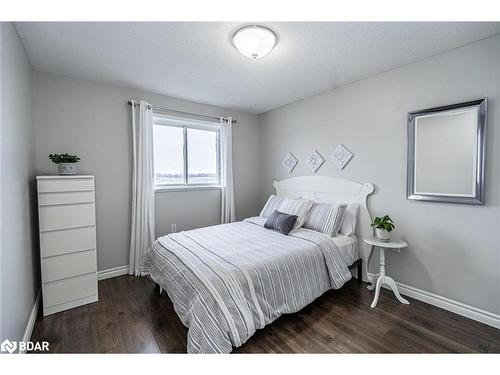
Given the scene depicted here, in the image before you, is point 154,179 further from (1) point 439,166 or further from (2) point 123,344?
(1) point 439,166

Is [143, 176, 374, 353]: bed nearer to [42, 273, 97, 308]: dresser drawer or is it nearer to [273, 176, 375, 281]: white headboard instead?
[273, 176, 375, 281]: white headboard

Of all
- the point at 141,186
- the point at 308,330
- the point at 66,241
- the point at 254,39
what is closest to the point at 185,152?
the point at 141,186

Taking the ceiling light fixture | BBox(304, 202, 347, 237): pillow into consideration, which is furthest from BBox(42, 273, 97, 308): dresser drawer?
the ceiling light fixture

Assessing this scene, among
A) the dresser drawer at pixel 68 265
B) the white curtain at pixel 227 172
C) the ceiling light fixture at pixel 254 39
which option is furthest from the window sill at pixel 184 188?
the ceiling light fixture at pixel 254 39

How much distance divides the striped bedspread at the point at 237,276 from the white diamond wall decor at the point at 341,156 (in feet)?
3.35

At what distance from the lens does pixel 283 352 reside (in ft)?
5.08

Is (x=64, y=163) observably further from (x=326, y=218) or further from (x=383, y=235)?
(x=383, y=235)

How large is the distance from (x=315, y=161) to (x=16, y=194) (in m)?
3.16

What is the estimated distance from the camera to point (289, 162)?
12.0 ft

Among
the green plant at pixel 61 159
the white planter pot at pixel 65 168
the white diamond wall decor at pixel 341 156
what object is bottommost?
the white planter pot at pixel 65 168

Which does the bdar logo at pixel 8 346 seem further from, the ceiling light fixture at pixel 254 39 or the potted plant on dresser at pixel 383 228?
the potted plant on dresser at pixel 383 228

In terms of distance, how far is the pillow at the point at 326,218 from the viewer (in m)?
2.56

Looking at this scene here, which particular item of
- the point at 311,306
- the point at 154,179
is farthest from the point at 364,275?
the point at 154,179
